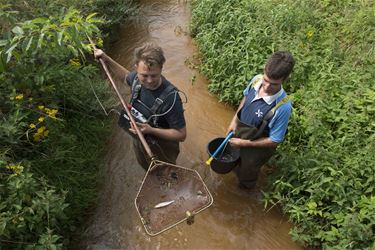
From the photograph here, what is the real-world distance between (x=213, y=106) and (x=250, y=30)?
1458 millimetres

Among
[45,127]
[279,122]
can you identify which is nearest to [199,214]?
[279,122]

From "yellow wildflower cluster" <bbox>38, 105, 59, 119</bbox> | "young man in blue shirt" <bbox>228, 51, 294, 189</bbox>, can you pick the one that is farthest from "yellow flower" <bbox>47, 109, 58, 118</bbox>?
"young man in blue shirt" <bbox>228, 51, 294, 189</bbox>

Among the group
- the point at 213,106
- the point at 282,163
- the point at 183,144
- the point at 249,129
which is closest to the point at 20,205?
the point at 249,129

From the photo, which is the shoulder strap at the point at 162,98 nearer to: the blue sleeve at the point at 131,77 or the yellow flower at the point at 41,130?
the blue sleeve at the point at 131,77

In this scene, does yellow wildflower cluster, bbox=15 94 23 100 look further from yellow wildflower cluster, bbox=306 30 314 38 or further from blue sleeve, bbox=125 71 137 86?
yellow wildflower cluster, bbox=306 30 314 38

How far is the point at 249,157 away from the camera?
4.04m

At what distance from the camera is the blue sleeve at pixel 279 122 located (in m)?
3.47

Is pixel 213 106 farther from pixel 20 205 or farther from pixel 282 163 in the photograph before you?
pixel 20 205

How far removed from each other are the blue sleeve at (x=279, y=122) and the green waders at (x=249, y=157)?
0.59ft

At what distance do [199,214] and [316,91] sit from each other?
244 cm

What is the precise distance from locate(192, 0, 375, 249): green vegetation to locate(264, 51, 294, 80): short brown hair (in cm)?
149

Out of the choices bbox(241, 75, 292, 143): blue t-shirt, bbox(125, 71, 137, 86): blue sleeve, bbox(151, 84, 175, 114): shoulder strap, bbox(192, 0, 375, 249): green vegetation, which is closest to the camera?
bbox(151, 84, 175, 114): shoulder strap

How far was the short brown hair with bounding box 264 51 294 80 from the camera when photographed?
10.5 feet

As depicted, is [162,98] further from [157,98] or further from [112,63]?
[112,63]
